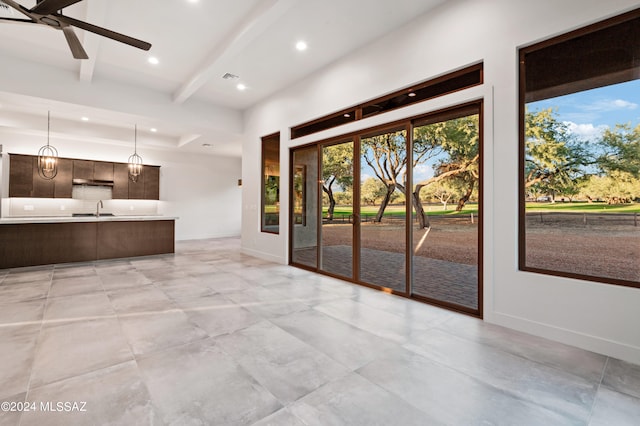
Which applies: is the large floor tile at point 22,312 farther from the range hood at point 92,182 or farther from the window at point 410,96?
the range hood at point 92,182

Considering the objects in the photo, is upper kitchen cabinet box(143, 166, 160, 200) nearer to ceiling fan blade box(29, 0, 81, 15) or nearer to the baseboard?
ceiling fan blade box(29, 0, 81, 15)

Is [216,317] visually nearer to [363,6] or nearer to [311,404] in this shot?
[311,404]

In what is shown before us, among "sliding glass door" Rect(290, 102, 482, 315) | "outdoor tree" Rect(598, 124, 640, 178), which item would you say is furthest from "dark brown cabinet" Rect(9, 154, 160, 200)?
"outdoor tree" Rect(598, 124, 640, 178)

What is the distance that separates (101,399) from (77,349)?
0.93 meters

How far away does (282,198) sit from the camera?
6.16 metres

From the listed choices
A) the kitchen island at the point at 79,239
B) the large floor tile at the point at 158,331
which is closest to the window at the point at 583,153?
the large floor tile at the point at 158,331

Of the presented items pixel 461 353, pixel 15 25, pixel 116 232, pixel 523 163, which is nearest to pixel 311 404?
pixel 461 353

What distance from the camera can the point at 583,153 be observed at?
275 centimetres

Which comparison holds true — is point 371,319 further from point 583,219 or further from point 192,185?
point 192,185

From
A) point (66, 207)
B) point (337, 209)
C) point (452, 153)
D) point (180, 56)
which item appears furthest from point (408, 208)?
point (66, 207)

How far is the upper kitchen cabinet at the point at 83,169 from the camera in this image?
8148mm

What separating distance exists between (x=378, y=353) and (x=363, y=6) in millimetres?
3822

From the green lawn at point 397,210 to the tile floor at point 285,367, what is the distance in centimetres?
119

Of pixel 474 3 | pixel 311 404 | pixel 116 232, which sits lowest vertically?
pixel 311 404
